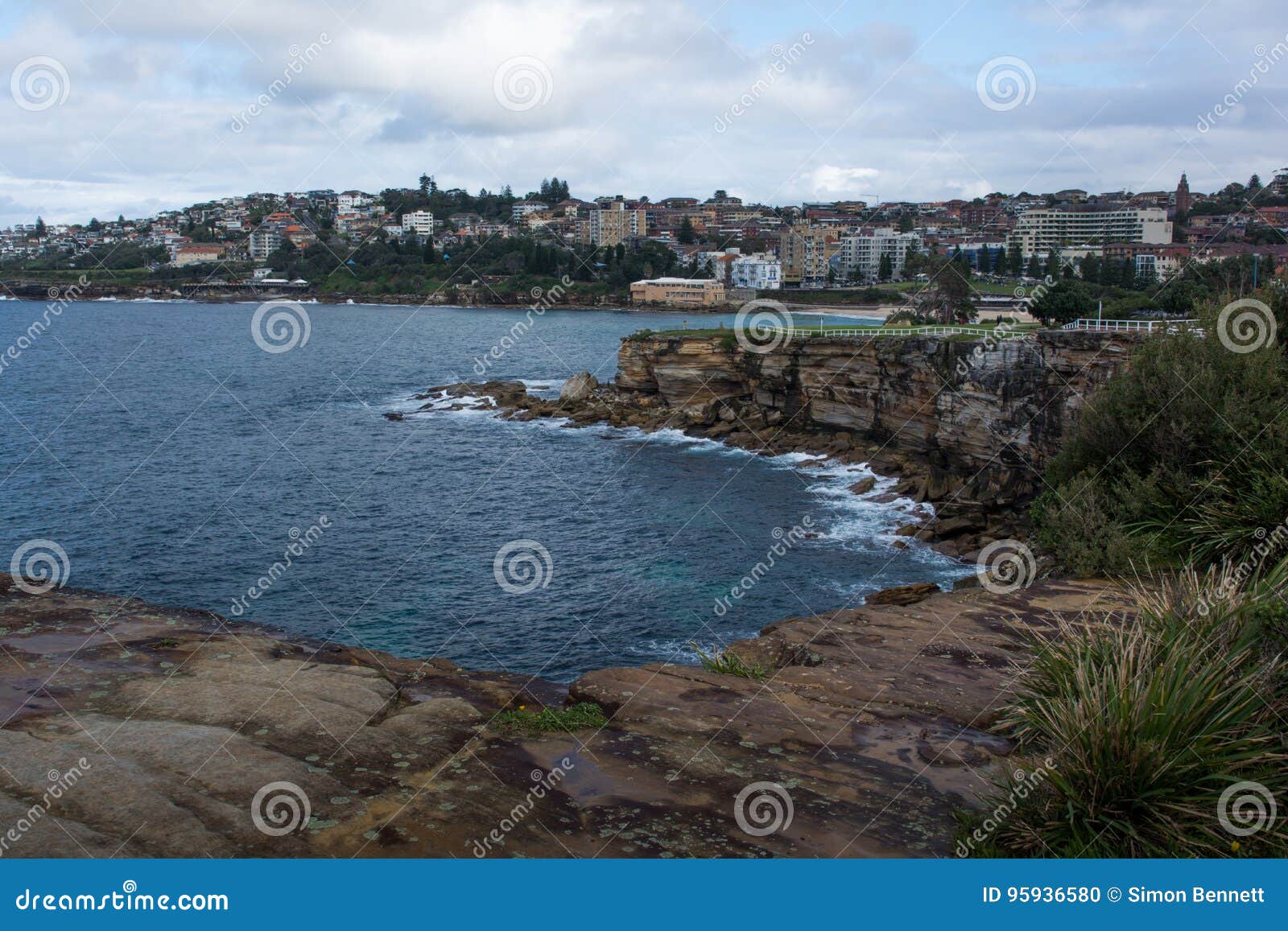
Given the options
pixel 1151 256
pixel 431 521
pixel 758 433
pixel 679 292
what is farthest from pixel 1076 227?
pixel 431 521

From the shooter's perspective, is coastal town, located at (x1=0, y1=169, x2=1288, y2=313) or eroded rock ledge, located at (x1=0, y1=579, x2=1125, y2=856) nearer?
eroded rock ledge, located at (x1=0, y1=579, x2=1125, y2=856)

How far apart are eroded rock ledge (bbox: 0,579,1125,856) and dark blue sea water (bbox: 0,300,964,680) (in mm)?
8838

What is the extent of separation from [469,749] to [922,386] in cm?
3629

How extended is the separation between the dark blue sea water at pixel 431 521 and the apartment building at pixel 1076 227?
343 ft

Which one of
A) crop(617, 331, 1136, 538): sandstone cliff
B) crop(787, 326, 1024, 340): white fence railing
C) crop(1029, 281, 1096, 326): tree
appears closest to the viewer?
crop(617, 331, 1136, 538): sandstone cliff

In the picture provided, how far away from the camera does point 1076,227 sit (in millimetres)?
144625

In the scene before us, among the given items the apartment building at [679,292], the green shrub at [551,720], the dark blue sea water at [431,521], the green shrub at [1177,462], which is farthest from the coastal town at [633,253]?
the green shrub at [551,720]

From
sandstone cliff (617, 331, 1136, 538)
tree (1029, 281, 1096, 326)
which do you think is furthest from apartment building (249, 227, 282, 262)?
tree (1029, 281, 1096, 326)

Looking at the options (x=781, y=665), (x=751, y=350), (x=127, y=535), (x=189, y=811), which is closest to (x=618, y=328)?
(x=751, y=350)

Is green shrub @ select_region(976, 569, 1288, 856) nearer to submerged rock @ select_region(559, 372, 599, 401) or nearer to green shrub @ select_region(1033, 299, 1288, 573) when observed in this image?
green shrub @ select_region(1033, 299, 1288, 573)

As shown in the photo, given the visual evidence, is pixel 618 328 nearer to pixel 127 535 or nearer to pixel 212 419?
pixel 212 419

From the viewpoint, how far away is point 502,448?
165 feet

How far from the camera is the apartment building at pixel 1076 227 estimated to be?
132 m

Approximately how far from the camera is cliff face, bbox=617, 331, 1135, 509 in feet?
115
